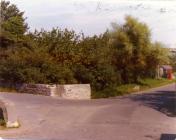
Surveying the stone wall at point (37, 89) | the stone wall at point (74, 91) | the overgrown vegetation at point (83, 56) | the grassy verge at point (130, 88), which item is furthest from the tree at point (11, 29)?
the grassy verge at point (130, 88)

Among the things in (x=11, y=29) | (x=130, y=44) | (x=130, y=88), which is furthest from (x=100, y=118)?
(x=11, y=29)

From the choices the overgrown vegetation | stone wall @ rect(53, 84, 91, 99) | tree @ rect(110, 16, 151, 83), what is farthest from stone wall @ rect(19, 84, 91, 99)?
tree @ rect(110, 16, 151, 83)

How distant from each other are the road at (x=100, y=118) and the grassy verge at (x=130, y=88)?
0.12 metres

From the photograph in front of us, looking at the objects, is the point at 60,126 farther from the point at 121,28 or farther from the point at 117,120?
the point at 121,28

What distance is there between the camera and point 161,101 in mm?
9695

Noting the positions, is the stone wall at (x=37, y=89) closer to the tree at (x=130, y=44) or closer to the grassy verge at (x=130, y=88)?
the grassy verge at (x=130, y=88)

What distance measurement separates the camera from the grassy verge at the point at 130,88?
869 centimetres

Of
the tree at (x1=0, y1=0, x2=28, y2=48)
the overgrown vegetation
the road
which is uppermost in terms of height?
the tree at (x1=0, y1=0, x2=28, y2=48)

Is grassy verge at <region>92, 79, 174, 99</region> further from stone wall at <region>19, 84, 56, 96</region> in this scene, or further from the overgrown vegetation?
stone wall at <region>19, 84, 56, 96</region>

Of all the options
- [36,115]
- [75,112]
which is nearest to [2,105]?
[36,115]

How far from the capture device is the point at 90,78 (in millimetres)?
10055

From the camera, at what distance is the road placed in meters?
7.62

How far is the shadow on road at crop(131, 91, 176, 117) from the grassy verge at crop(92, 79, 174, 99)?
0.35m

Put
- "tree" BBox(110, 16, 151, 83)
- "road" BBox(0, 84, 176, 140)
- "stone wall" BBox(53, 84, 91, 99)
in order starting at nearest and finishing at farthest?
1. "tree" BBox(110, 16, 151, 83)
2. "road" BBox(0, 84, 176, 140)
3. "stone wall" BBox(53, 84, 91, 99)
